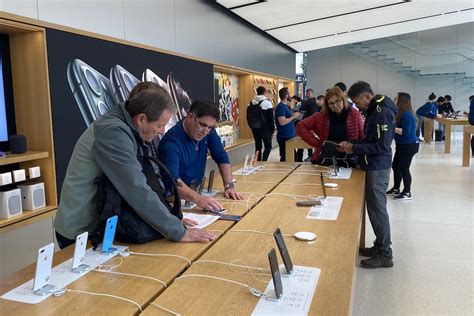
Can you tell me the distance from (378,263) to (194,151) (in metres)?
1.76

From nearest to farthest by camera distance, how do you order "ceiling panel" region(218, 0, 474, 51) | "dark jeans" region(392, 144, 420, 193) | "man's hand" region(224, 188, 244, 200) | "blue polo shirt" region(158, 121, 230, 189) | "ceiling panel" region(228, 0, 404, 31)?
"blue polo shirt" region(158, 121, 230, 189)
"man's hand" region(224, 188, 244, 200)
"dark jeans" region(392, 144, 420, 193)
"ceiling panel" region(228, 0, 404, 31)
"ceiling panel" region(218, 0, 474, 51)

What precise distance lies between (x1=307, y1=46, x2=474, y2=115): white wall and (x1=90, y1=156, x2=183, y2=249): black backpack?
14550 mm

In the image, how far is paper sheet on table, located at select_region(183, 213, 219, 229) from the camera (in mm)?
2061

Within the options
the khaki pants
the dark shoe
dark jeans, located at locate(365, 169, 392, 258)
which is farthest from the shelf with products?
the khaki pants

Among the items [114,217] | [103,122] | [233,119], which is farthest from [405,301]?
[233,119]

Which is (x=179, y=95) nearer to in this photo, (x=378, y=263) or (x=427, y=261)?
(x=378, y=263)

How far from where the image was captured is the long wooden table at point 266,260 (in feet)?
4.10

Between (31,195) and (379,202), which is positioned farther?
(379,202)

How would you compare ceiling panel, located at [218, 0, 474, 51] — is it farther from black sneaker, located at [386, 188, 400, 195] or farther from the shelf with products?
the shelf with products

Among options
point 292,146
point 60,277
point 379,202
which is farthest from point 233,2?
point 60,277

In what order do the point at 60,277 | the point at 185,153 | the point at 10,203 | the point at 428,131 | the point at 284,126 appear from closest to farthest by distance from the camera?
the point at 60,277, the point at 185,153, the point at 10,203, the point at 284,126, the point at 428,131

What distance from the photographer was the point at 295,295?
1.31 meters

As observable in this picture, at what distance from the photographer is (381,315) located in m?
2.52

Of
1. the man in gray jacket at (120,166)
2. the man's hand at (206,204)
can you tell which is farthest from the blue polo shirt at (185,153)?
the man in gray jacket at (120,166)
